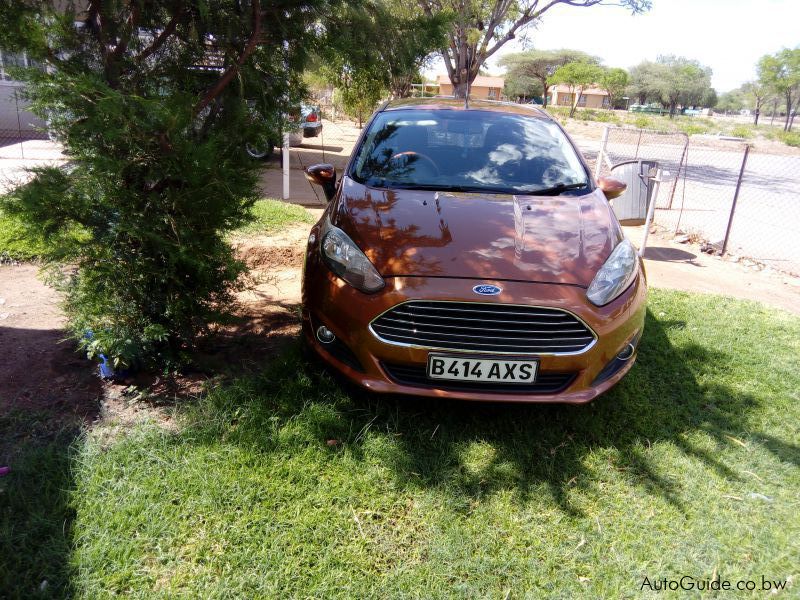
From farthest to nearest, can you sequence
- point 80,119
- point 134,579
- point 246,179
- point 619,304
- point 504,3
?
point 504,3, point 246,179, point 619,304, point 80,119, point 134,579

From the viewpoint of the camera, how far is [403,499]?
259 centimetres

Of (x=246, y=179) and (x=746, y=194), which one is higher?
(x=246, y=179)

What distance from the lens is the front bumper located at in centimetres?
280

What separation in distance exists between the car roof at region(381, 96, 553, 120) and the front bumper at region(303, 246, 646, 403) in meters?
2.17

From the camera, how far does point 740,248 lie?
805cm

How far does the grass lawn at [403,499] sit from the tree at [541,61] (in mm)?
63531

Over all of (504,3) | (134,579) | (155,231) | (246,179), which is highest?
(504,3)

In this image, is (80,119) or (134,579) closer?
(134,579)

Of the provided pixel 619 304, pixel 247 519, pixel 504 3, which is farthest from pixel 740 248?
pixel 504 3

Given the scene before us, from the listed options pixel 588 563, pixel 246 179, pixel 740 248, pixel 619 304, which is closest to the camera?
pixel 588 563

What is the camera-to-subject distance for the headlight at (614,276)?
9.60ft

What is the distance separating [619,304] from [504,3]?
43.0 ft

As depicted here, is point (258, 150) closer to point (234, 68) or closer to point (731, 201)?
point (234, 68)

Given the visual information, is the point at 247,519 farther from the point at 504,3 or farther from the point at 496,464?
the point at 504,3
